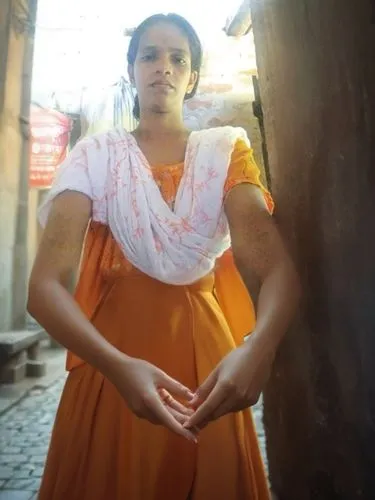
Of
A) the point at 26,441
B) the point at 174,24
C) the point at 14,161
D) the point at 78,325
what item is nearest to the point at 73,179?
the point at 78,325

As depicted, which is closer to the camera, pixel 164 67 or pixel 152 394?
pixel 152 394

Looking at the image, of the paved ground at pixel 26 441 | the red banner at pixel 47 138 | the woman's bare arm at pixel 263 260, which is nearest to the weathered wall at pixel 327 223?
the woman's bare arm at pixel 263 260

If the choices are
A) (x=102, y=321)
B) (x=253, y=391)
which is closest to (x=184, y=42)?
(x=102, y=321)

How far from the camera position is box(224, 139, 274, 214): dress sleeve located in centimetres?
82

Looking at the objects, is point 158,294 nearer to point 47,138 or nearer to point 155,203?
point 155,203

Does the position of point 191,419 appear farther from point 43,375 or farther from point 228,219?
point 43,375

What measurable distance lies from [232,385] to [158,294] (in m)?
0.23

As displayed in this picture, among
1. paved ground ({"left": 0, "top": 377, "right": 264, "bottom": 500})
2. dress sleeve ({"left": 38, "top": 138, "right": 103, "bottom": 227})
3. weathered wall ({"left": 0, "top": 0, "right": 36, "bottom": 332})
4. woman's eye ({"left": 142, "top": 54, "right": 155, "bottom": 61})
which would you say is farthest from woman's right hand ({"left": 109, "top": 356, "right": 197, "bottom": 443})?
weathered wall ({"left": 0, "top": 0, "right": 36, "bottom": 332})

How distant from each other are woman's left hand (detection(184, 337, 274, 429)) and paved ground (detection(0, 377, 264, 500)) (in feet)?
3.27

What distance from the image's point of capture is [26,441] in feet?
5.86

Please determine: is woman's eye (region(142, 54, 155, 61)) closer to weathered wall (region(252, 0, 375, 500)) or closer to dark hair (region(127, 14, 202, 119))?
dark hair (region(127, 14, 202, 119))

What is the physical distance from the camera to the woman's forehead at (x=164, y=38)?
886 millimetres

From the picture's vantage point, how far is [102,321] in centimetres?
82

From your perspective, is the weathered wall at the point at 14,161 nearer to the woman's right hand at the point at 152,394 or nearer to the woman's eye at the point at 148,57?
the woman's eye at the point at 148,57
